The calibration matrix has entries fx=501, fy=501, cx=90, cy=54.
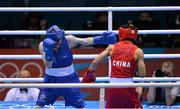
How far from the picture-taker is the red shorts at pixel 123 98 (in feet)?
15.2

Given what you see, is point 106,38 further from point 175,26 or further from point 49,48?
point 175,26

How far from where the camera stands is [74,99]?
500cm

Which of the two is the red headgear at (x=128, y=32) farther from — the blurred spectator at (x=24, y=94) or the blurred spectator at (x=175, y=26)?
the blurred spectator at (x=175, y=26)

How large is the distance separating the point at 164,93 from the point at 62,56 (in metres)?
1.86

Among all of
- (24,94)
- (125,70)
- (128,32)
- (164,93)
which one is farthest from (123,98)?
(24,94)

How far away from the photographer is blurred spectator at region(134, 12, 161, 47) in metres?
7.29

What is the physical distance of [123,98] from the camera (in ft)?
15.2

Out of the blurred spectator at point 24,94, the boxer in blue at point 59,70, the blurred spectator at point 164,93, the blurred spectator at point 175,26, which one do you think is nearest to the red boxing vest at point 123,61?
the boxer in blue at point 59,70

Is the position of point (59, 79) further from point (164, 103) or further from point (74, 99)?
point (164, 103)

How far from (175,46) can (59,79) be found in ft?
9.45

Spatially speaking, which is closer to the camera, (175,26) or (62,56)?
(62,56)

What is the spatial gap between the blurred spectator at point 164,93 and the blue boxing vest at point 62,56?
1587mm

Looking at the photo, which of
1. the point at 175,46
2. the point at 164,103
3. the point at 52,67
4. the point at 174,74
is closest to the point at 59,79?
the point at 52,67

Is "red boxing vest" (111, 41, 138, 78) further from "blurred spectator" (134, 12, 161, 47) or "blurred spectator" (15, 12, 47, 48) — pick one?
"blurred spectator" (15, 12, 47, 48)
